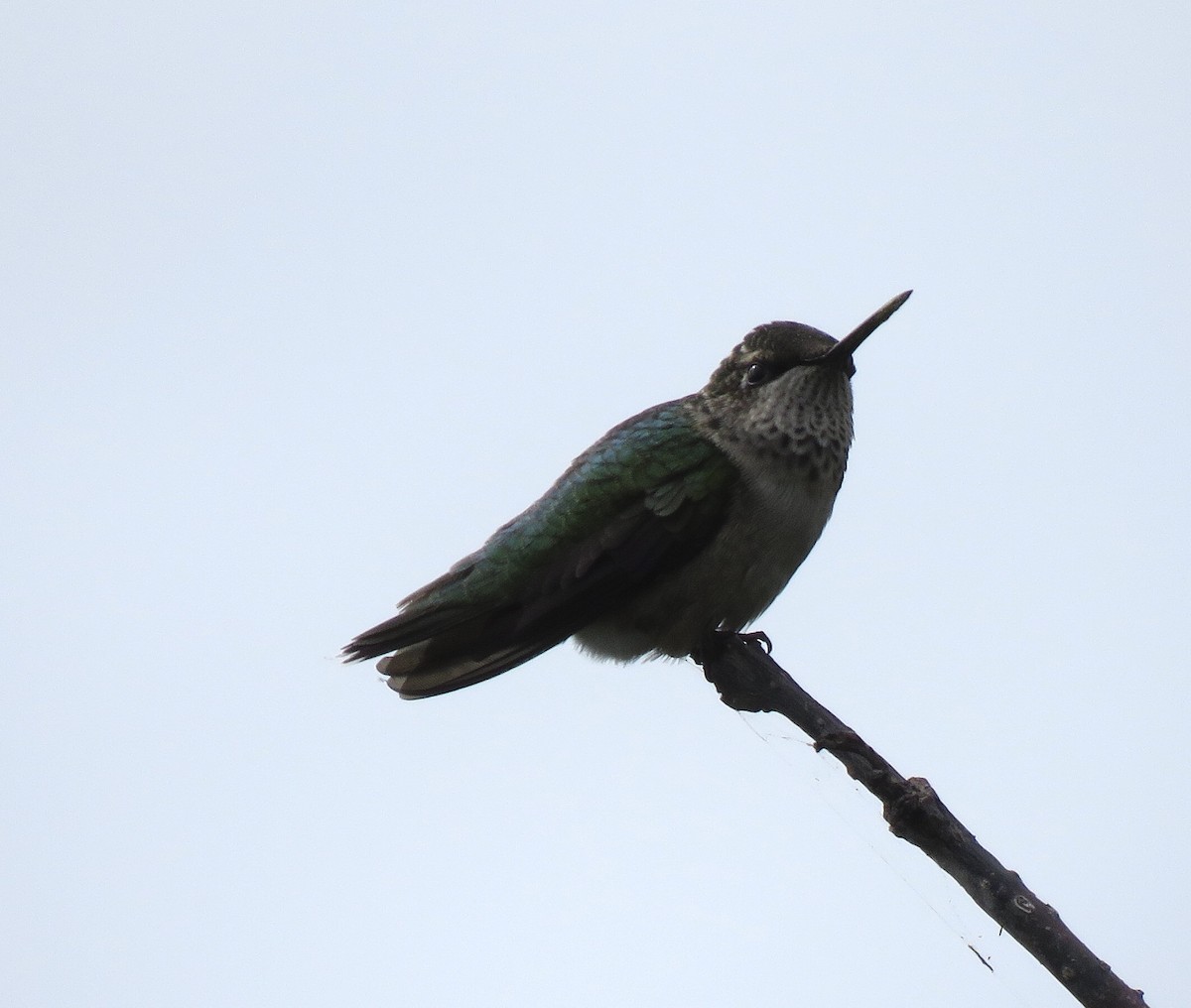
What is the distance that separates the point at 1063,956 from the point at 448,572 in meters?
4.89

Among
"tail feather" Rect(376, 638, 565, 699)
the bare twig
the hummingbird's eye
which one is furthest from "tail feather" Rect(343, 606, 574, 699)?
the bare twig

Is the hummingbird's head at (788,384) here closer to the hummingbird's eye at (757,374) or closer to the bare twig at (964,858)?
the hummingbird's eye at (757,374)

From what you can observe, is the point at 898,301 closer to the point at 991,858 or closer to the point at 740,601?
the point at 740,601

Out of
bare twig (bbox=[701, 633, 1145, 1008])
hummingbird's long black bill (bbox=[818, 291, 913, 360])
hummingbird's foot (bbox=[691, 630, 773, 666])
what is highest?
hummingbird's long black bill (bbox=[818, 291, 913, 360])

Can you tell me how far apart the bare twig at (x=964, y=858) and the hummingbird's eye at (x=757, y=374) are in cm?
286

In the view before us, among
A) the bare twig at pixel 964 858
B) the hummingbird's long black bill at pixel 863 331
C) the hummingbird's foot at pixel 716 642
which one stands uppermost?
the hummingbird's long black bill at pixel 863 331

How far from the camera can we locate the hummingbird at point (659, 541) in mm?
7410

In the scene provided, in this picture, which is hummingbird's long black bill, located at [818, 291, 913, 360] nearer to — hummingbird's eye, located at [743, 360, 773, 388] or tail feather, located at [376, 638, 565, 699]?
hummingbird's eye, located at [743, 360, 773, 388]

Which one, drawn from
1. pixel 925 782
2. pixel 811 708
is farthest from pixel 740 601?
pixel 925 782

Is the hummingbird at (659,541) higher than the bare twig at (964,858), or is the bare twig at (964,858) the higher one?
the hummingbird at (659,541)

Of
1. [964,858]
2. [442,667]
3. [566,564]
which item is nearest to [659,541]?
[566,564]

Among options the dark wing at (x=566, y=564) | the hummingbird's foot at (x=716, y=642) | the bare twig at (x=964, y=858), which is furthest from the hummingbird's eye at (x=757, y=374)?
the bare twig at (x=964, y=858)

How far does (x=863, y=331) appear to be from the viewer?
7555mm

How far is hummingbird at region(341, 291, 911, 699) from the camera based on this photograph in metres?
7.41
